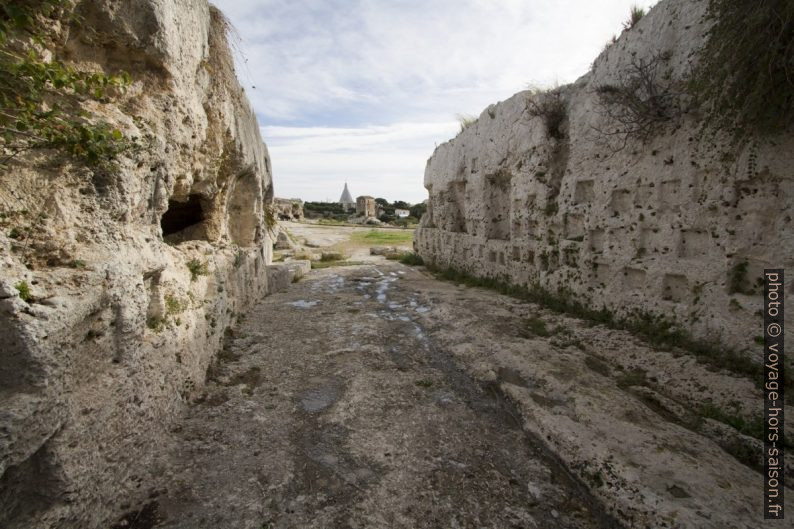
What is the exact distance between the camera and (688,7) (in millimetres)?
5277

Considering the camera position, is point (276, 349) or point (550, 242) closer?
point (276, 349)

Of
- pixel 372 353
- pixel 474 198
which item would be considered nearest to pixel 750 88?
pixel 372 353

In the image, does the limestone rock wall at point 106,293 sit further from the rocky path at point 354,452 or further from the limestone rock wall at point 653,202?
the limestone rock wall at point 653,202

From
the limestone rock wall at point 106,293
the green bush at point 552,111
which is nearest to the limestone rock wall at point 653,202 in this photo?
the green bush at point 552,111

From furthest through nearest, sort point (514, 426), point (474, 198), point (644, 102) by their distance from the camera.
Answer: point (474, 198)
point (644, 102)
point (514, 426)

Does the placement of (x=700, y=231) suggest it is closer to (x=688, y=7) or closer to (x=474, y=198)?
(x=688, y=7)

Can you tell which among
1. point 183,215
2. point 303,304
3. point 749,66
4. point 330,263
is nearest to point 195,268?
point 183,215

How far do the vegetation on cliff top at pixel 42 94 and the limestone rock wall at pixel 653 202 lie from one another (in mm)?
6487

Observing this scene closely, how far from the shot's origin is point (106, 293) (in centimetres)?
285

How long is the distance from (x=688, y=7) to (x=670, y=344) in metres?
4.57

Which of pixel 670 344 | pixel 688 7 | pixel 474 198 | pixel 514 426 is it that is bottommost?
pixel 514 426

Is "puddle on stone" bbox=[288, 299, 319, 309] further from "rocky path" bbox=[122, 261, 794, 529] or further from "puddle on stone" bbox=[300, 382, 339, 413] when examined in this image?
"puddle on stone" bbox=[300, 382, 339, 413]

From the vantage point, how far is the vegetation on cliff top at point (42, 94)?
246cm

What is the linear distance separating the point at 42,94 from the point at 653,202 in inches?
278
